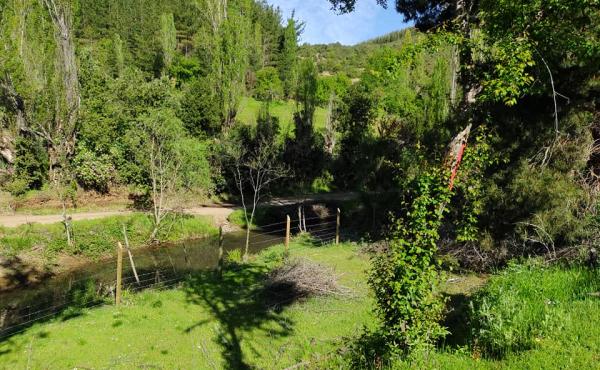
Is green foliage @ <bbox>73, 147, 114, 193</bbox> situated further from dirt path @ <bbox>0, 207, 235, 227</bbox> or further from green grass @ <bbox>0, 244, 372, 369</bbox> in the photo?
green grass @ <bbox>0, 244, 372, 369</bbox>

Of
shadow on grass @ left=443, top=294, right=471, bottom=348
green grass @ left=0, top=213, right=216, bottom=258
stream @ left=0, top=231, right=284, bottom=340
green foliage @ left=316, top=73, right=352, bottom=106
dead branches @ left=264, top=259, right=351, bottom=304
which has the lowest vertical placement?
stream @ left=0, top=231, right=284, bottom=340

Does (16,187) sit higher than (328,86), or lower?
lower

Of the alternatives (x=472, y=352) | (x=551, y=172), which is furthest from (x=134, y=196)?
(x=472, y=352)

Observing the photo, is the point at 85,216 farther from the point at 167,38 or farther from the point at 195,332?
the point at 167,38

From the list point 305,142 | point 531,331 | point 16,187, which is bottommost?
point 16,187

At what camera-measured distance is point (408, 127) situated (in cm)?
2845

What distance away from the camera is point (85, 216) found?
836 inches

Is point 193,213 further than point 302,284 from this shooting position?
Yes

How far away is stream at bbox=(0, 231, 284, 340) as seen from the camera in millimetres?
12273

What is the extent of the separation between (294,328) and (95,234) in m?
14.2

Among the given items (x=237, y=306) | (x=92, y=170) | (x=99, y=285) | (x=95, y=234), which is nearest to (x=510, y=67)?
(x=237, y=306)

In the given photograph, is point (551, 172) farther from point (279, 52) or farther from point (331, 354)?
point (279, 52)

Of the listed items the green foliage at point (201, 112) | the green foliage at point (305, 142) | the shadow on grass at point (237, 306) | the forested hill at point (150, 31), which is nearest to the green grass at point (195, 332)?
the shadow on grass at point (237, 306)

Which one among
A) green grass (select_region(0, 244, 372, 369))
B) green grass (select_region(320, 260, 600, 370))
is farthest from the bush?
green grass (select_region(320, 260, 600, 370))
